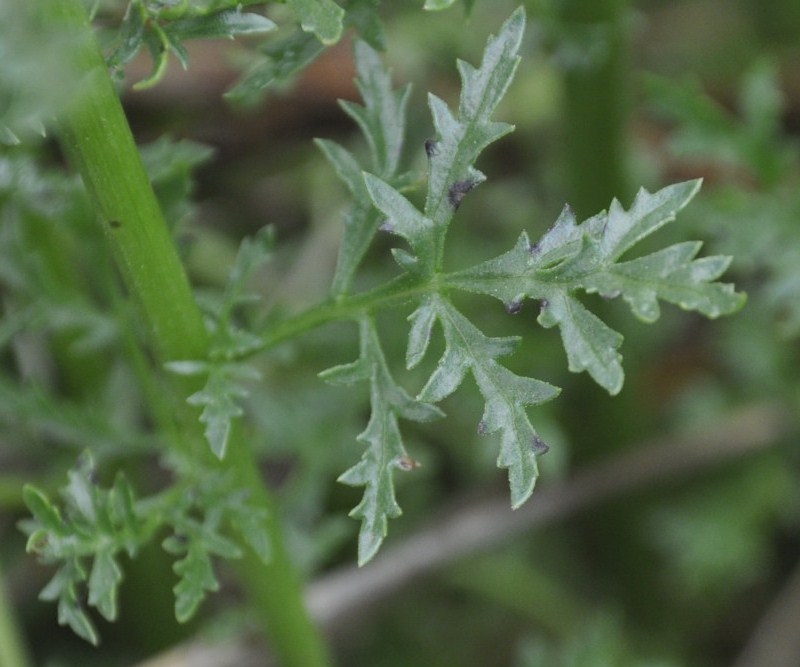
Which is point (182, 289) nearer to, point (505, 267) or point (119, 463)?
point (505, 267)

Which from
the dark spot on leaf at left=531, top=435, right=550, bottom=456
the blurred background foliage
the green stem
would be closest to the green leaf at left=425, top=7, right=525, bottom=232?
the dark spot on leaf at left=531, top=435, right=550, bottom=456

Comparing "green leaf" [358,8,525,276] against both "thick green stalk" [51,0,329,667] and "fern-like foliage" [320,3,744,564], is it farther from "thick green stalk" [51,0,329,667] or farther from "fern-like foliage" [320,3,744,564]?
"thick green stalk" [51,0,329,667]

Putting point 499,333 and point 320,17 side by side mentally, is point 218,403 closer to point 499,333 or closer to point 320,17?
point 320,17

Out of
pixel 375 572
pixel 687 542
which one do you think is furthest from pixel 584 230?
pixel 687 542

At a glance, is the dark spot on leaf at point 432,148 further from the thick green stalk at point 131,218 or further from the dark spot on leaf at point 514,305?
the thick green stalk at point 131,218

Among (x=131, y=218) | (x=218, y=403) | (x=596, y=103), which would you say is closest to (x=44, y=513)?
(x=218, y=403)
